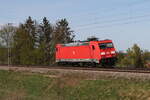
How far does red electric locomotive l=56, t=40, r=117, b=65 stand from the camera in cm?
3060

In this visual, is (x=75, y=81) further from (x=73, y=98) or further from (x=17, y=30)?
(x=17, y=30)

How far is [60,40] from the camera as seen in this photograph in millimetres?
73875

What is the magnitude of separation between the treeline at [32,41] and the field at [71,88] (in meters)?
32.0

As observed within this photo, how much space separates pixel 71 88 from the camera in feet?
65.2

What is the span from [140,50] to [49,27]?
87.2 feet

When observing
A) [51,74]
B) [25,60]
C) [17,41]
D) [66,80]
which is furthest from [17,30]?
[66,80]

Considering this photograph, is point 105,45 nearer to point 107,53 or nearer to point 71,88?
point 107,53

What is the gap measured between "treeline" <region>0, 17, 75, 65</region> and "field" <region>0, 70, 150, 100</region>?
32007 mm

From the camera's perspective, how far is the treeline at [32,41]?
212ft

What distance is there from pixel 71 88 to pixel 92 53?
11.8 metres

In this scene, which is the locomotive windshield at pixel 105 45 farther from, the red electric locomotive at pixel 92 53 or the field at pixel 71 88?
the field at pixel 71 88

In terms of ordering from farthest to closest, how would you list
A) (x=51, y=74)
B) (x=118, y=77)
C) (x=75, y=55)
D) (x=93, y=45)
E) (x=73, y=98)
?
(x=75, y=55) < (x=93, y=45) < (x=51, y=74) < (x=118, y=77) < (x=73, y=98)

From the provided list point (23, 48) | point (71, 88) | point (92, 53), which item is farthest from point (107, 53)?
point (23, 48)

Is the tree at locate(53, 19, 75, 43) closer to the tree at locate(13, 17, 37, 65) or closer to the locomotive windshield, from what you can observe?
the tree at locate(13, 17, 37, 65)
